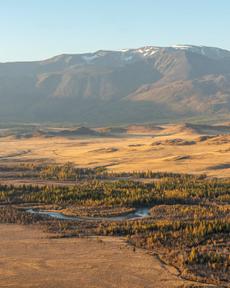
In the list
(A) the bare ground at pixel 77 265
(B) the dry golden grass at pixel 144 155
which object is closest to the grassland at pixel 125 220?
(A) the bare ground at pixel 77 265

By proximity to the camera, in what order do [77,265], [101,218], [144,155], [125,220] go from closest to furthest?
[77,265]
[125,220]
[101,218]
[144,155]

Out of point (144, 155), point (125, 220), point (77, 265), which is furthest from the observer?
point (144, 155)

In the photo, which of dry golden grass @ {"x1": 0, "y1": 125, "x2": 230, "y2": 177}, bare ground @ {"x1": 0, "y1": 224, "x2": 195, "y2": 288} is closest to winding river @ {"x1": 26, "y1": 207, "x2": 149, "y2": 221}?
bare ground @ {"x1": 0, "y1": 224, "x2": 195, "y2": 288}

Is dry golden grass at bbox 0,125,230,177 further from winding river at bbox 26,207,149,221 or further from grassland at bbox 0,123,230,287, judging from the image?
winding river at bbox 26,207,149,221

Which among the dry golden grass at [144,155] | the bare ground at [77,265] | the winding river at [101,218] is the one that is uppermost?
the bare ground at [77,265]

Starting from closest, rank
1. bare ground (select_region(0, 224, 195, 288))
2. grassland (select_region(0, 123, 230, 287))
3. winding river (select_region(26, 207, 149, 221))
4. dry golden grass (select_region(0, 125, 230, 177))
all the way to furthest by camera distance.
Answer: bare ground (select_region(0, 224, 195, 288)), grassland (select_region(0, 123, 230, 287)), winding river (select_region(26, 207, 149, 221)), dry golden grass (select_region(0, 125, 230, 177))

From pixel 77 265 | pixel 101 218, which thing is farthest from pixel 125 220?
pixel 77 265

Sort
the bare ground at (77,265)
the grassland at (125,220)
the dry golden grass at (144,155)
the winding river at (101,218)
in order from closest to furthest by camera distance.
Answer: the bare ground at (77,265), the grassland at (125,220), the winding river at (101,218), the dry golden grass at (144,155)

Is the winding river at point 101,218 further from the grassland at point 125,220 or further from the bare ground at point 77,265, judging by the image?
the bare ground at point 77,265

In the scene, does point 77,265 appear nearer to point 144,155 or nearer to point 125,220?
point 125,220

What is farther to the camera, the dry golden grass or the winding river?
the dry golden grass

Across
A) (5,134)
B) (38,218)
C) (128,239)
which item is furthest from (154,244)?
(5,134)
